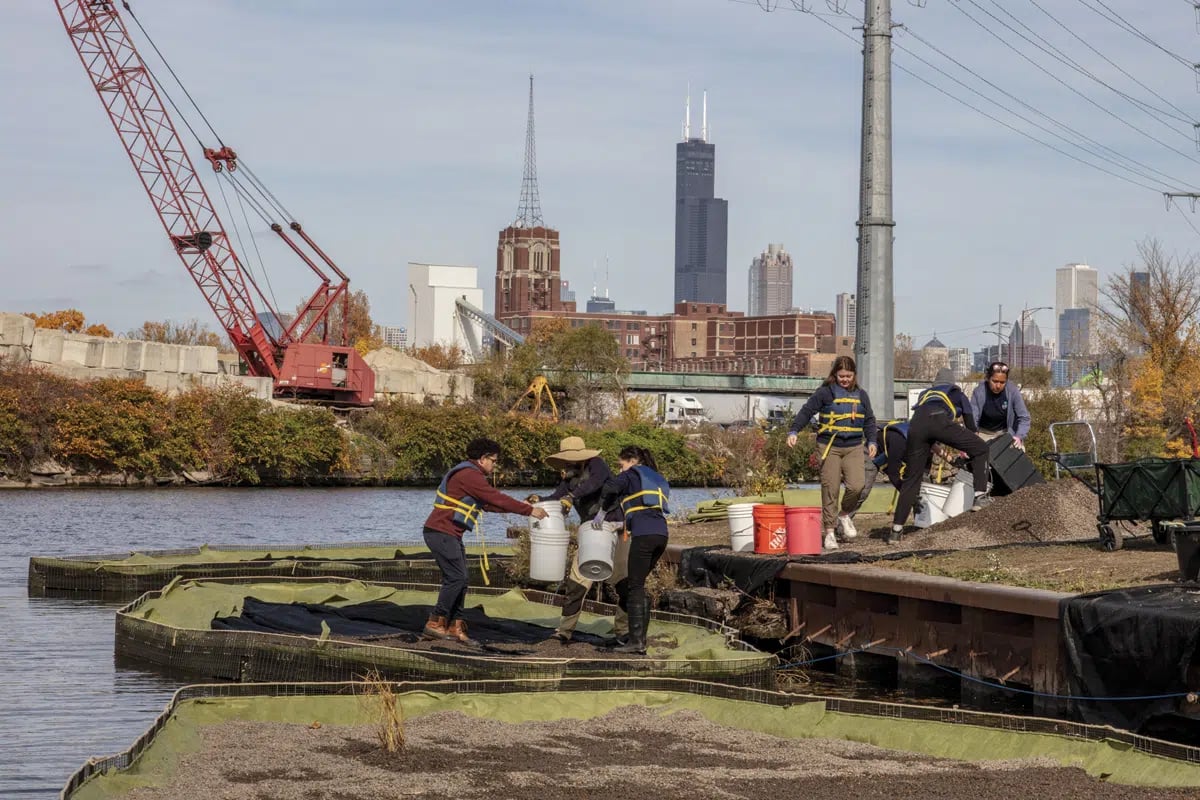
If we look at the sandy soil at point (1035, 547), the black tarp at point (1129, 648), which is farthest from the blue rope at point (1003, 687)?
the sandy soil at point (1035, 547)

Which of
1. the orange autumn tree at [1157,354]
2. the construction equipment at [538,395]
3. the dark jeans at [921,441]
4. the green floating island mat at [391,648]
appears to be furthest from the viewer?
the construction equipment at [538,395]

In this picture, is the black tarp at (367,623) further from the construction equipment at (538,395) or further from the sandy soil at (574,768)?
the construction equipment at (538,395)

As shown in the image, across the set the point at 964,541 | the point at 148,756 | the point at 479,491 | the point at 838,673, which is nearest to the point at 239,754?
the point at 148,756

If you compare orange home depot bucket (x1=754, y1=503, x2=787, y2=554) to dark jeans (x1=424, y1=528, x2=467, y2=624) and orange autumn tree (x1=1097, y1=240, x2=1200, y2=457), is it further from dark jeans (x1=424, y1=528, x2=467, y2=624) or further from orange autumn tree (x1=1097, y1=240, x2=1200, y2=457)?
orange autumn tree (x1=1097, y1=240, x2=1200, y2=457)

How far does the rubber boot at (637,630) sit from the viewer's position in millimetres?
14531

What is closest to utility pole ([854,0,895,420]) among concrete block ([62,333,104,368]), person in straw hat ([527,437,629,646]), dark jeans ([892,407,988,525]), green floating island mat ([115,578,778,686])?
dark jeans ([892,407,988,525])

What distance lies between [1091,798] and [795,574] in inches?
322

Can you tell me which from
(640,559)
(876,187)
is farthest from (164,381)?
(640,559)

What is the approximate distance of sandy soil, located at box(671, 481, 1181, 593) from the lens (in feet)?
47.7

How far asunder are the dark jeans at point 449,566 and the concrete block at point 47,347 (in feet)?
199

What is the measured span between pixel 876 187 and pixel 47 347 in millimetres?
54547

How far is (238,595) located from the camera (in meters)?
18.3

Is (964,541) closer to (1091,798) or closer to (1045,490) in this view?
(1045,490)

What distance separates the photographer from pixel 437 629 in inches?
598
